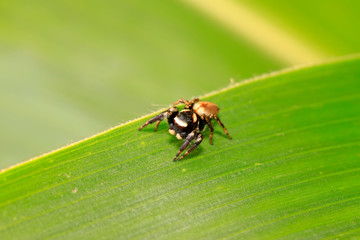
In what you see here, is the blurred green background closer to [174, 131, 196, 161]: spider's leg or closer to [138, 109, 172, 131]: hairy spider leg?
[138, 109, 172, 131]: hairy spider leg

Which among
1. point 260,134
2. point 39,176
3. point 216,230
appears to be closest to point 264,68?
point 260,134

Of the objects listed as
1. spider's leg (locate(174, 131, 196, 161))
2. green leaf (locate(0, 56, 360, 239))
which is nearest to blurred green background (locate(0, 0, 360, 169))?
spider's leg (locate(174, 131, 196, 161))

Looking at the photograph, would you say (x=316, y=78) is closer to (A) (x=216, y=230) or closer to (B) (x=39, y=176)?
(A) (x=216, y=230)

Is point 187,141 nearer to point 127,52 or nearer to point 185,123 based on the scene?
point 185,123

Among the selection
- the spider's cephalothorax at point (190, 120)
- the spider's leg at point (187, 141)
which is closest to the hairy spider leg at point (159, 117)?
the spider's cephalothorax at point (190, 120)

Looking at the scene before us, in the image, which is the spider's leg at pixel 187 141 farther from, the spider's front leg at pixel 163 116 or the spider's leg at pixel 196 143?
the spider's front leg at pixel 163 116
